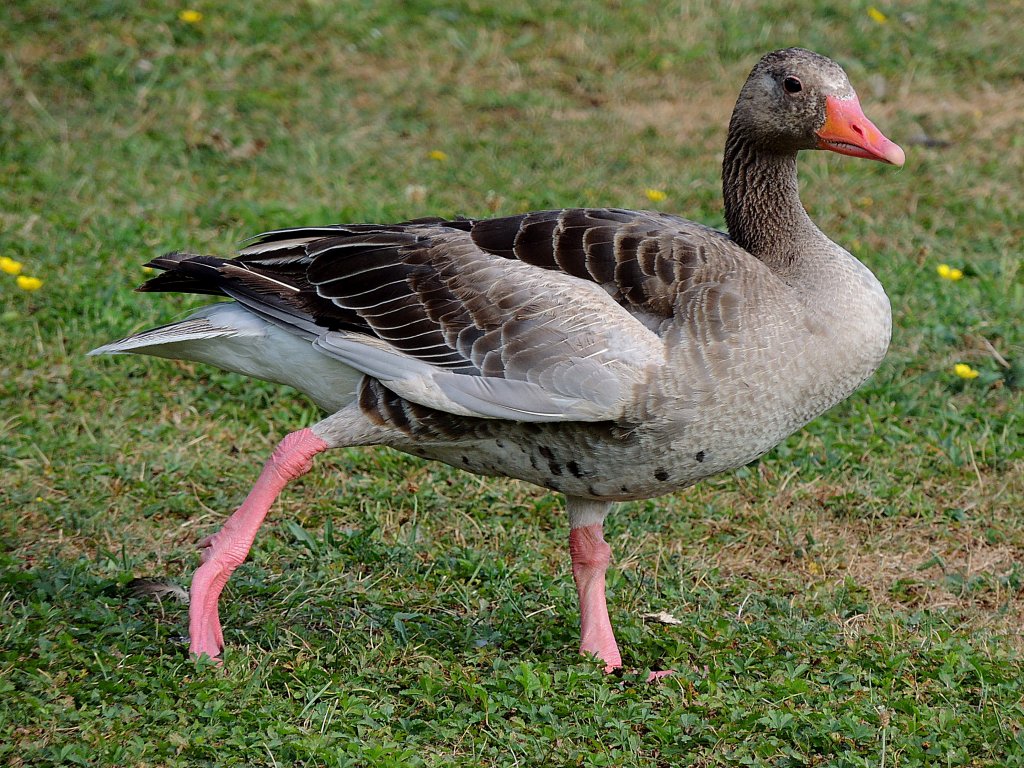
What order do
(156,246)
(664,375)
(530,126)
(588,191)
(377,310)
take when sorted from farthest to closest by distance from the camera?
1. (530,126)
2. (588,191)
3. (156,246)
4. (377,310)
5. (664,375)

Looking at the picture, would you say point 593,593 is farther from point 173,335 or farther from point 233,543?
point 173,335

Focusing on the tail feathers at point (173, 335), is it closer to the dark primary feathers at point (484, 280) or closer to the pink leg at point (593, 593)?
the dark primary feathers at point (484, 280)

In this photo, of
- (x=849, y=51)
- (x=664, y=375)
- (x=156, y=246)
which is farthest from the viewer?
(x=849, y=51)

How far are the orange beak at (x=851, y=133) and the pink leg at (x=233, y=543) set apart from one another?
213cm

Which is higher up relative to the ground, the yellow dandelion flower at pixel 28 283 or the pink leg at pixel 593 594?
the yellow dandelion flower at pixel 28 283

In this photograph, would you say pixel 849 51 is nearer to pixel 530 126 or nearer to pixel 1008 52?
pixel 1008 52

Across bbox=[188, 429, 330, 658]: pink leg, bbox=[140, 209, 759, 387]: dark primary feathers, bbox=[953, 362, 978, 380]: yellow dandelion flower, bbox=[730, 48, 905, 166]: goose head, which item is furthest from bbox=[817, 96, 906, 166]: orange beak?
bbox=[953, 362, 978, 380]: yellow dandelion flower

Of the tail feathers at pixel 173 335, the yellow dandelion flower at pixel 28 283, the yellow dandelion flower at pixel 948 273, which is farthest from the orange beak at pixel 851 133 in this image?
the yellow dandelion flower at pixel 28 283

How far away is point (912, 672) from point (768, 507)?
1.37 meters

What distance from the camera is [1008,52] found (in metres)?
10.2

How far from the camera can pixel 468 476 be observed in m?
5.91

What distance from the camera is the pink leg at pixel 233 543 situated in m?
4.27

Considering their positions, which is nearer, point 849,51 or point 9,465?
point 9,465

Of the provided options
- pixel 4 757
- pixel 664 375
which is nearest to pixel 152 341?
pixel 4 757
